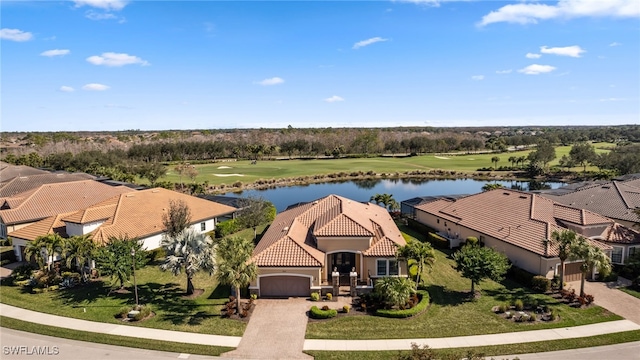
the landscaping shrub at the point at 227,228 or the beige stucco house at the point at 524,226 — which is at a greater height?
the beige stucco house at the point at 524,226

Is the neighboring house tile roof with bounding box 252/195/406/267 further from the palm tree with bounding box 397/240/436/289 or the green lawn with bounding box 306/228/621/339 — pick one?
the green lawn with bounding box 306/228/621/339

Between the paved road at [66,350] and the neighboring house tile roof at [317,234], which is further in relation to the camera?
the neighboring house tile roof at [317,234]

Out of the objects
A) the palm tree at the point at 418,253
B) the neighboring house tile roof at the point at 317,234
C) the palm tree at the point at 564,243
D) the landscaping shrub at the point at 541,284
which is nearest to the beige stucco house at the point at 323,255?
the neighboring house tile roof at the point at 317,234

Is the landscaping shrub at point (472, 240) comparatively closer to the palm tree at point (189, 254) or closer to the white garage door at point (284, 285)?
the white garage door at point (284, 285)

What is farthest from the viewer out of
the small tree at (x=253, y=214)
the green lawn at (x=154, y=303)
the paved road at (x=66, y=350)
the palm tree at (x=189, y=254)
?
the small tree at (x=253, y=214)

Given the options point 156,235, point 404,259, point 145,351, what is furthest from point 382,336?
point 156,235

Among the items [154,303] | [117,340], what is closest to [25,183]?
[154,303]

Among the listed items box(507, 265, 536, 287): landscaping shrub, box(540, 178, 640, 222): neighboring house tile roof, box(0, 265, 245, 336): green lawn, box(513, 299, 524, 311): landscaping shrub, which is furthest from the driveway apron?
box(540, 178, 640, 222): neighboring house tile roof
